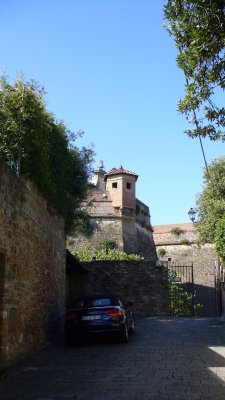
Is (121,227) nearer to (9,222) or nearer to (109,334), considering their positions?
(109,334)

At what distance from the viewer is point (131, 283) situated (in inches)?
1010

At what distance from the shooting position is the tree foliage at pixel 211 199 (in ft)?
97.2

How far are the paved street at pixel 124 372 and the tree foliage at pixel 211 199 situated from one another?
1747 cm

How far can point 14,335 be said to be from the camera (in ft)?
32.1

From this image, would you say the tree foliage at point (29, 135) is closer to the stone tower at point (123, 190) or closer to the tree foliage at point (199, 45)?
the tree foliage at point (199, 45)

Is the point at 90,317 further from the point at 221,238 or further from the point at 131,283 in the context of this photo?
the point at 131,283

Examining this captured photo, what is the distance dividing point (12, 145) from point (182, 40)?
5921mm

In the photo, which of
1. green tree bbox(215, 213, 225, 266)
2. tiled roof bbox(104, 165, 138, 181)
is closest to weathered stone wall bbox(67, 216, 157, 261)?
tiled roof bbox(104, 165, 138, 181)

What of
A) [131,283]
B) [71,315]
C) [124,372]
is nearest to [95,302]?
[71,315]

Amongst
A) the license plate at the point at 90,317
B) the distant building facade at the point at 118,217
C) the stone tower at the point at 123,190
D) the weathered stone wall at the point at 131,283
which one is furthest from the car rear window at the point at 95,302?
the stone tower at the point at 123,190

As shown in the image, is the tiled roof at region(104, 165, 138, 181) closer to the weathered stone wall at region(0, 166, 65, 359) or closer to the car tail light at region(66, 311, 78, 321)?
the weathered stone wall at region(0, 166, 65, 359)

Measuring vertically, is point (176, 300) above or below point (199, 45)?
below

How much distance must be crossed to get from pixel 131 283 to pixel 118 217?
17780mm

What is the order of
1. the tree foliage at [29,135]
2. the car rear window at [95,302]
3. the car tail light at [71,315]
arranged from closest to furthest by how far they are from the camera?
the tree foliage at [29,135]
the car tail light at [71,315]
the car rear window at [95,302]
